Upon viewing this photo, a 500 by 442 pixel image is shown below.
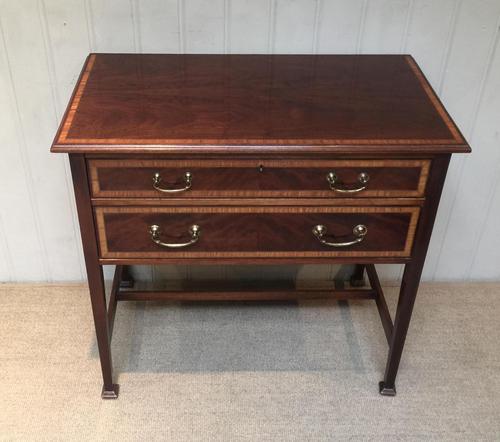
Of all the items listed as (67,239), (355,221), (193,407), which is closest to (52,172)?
(67,239)

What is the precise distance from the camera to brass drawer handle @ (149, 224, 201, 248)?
65.2 inches

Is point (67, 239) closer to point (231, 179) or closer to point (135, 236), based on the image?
point (135, 236)

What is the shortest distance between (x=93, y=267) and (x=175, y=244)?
0.24 m

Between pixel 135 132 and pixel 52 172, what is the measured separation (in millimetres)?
773

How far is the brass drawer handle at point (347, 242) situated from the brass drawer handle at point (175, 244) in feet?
1.02

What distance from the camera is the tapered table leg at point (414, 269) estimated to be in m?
1.61

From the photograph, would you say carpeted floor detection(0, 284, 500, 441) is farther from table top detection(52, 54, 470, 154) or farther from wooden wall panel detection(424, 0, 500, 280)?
table top detection(52, 54, 470, 154)

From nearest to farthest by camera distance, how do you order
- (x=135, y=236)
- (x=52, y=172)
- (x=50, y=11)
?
(x=135, y=236)
(x=50, y=11)
(x=52, y=172)

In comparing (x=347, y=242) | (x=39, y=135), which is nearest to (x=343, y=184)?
(x=347, y=242)

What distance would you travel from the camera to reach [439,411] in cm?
201

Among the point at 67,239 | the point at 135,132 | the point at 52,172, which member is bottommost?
the point at 67,239

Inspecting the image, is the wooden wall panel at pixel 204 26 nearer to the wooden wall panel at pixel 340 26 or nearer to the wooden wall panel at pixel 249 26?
the wooden wall panel at pixel 249 26

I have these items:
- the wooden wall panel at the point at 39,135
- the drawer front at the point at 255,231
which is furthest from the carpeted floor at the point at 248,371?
the drawer front at the point at 255,231

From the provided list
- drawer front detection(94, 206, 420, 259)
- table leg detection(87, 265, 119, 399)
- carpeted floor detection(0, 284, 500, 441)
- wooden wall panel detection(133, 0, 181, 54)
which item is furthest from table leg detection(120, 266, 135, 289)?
wooden wall panel detection(133, 0, 181, 54)
